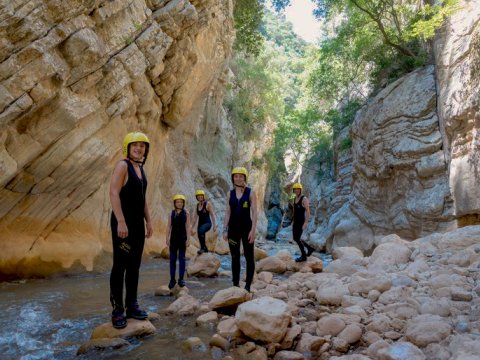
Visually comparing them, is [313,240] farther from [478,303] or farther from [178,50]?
[478,303]

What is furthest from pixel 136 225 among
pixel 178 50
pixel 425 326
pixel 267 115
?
pixel 267 115

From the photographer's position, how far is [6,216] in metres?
7.50

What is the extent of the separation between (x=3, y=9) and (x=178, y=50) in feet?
17.5

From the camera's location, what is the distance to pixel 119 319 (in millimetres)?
3662

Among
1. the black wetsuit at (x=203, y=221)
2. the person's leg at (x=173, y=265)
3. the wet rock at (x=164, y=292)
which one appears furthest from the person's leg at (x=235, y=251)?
the black wetsuit at (x=203, y=221)

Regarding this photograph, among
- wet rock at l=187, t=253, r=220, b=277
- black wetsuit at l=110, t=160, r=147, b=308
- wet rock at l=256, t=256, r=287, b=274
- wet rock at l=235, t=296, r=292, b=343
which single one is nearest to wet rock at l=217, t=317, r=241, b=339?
wet rock at l=235, t=296, r=292, b=343

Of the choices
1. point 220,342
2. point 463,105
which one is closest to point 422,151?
point 463,105

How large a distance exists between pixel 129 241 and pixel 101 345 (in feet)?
3.09

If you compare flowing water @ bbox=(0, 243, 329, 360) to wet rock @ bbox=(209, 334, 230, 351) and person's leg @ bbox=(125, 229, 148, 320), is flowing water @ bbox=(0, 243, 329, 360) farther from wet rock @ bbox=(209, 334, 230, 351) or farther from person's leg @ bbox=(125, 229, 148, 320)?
person's leg @ bbox=(125, 229, 148, 320)

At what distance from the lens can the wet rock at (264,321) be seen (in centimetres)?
346

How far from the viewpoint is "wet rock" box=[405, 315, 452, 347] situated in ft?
10.1

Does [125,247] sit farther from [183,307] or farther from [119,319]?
[183,307]

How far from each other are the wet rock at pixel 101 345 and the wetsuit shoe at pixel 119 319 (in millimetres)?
240

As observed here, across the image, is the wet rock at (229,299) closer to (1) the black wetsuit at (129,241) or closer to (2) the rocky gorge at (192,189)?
(2) the rocky gorge at (192,189)
